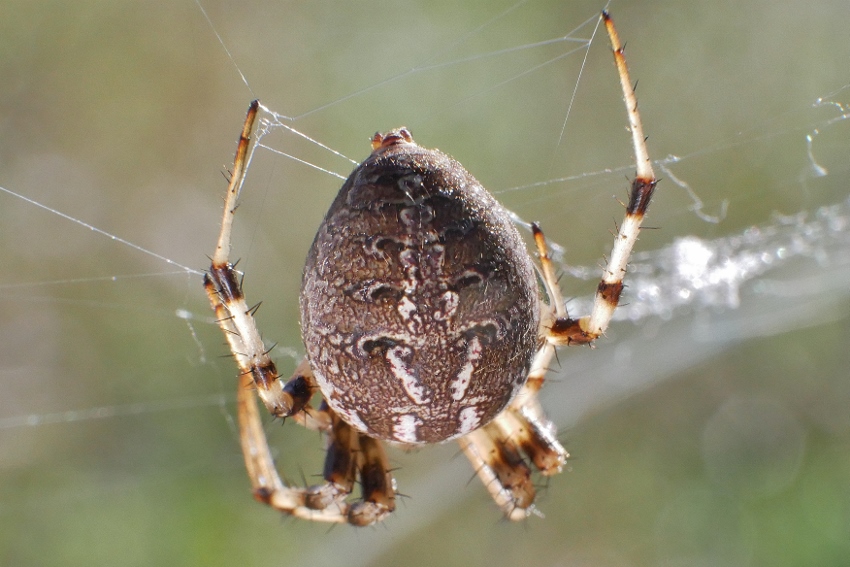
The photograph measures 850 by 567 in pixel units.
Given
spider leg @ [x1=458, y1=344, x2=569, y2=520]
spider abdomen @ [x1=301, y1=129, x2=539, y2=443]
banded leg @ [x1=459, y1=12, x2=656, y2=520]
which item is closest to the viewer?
spider abdomen @ [x1=301, y1=129, x2=539, y2=443]

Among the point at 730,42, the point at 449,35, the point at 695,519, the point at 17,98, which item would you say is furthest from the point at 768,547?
the point at 17,98

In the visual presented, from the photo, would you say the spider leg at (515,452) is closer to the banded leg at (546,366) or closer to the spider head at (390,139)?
the banded leg at (546,366)

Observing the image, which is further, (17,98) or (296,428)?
(296,428)

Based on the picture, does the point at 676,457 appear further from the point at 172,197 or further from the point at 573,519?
the point at 172,197

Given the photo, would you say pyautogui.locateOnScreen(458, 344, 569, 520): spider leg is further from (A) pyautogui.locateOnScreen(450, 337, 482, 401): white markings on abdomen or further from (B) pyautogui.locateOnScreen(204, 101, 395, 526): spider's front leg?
(A) pyautogui.locateOnScreen(450, 337, 482, 401): white markings on abdomen

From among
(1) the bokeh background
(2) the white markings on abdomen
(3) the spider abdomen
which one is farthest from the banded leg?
(1) the bokeh background

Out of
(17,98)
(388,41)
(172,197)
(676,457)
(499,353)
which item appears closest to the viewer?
(499,353)

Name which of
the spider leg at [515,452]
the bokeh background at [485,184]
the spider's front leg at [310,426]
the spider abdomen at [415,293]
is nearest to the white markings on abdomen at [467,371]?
the spider abdomen at [415,293]
